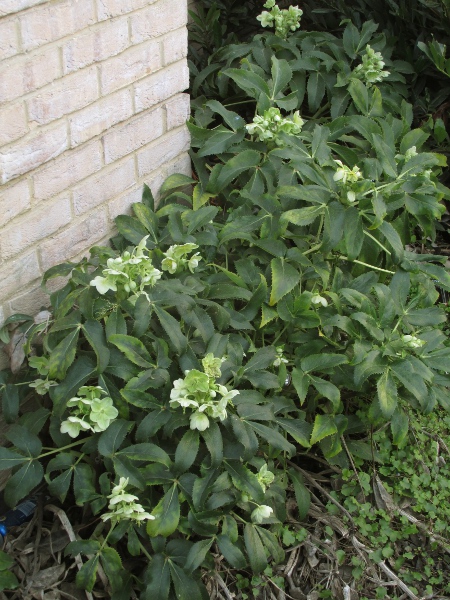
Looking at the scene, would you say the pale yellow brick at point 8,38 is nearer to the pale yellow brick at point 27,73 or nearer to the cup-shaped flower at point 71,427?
the pale yellow brick at point 27,73

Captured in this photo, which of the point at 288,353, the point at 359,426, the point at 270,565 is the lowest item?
the point at 270,565

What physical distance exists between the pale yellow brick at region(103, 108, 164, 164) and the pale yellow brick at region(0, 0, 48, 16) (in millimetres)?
466

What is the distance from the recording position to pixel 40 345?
78.6 inches

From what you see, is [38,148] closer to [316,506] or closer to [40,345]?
[40,345]

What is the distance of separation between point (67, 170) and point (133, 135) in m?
0.31

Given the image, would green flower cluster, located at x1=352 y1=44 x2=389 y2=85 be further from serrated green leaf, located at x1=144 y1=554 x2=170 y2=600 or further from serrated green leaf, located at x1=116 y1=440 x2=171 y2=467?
serrated green leaf, located at x1=144 y1=554 x2=170 y2=600

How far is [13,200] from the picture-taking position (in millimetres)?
1848

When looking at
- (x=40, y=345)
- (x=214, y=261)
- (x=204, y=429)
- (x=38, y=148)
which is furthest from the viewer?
(x=214, y=261)

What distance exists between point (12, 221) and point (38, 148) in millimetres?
200

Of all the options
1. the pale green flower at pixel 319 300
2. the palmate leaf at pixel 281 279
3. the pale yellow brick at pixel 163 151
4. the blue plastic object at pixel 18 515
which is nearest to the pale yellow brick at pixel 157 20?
the pale yellow brick at pixel 163 151

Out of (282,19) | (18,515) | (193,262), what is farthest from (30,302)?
(282,19)

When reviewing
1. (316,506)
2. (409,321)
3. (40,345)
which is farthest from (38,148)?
(316,506)

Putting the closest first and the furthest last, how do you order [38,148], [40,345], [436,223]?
[38,148], [40,345], [436,223]

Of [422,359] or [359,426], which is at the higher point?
[422,359]
